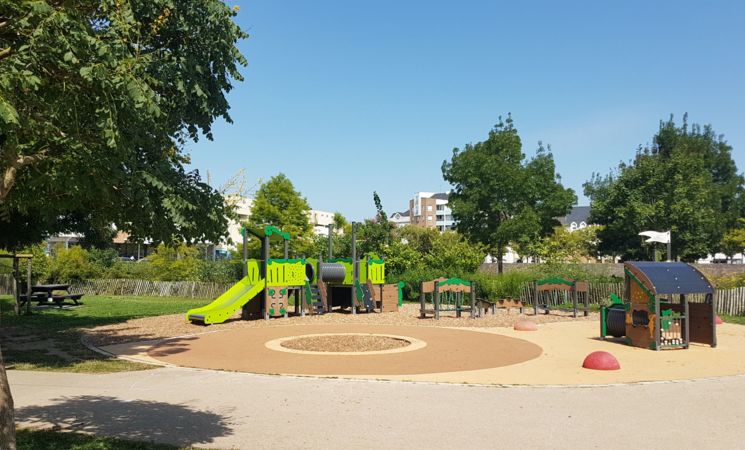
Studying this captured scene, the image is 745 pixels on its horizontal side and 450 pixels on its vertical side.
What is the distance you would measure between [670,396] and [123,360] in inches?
376

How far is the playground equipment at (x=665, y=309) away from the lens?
13383mm

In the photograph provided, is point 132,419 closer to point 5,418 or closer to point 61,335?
point 5,418

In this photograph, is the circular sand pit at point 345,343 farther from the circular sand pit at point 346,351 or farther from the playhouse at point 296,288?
the playhouse at point 296,288

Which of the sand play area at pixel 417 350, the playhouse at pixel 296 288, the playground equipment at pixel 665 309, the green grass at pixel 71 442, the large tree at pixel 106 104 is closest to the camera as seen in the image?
the large tree at pixel 106 104

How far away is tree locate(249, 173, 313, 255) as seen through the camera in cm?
4341

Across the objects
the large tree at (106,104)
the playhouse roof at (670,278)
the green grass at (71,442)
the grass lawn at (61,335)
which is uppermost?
the large tree at (106,104)

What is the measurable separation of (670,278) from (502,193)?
30.0 meters

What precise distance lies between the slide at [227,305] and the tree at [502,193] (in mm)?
25093

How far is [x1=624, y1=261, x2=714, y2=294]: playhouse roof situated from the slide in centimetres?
1178

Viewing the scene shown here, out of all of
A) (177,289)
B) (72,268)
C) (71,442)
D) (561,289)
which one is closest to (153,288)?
(177,289)

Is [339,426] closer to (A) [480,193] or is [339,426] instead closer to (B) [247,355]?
(B) [247,355]

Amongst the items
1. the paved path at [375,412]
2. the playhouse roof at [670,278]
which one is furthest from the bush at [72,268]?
the playhouse roof at [670,278]

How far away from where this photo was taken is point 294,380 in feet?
31.7

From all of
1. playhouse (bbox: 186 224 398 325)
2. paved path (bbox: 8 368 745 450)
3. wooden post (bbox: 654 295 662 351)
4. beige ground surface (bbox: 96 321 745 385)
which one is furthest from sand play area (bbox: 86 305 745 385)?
paved path (bbox: 8 368 745 450)
